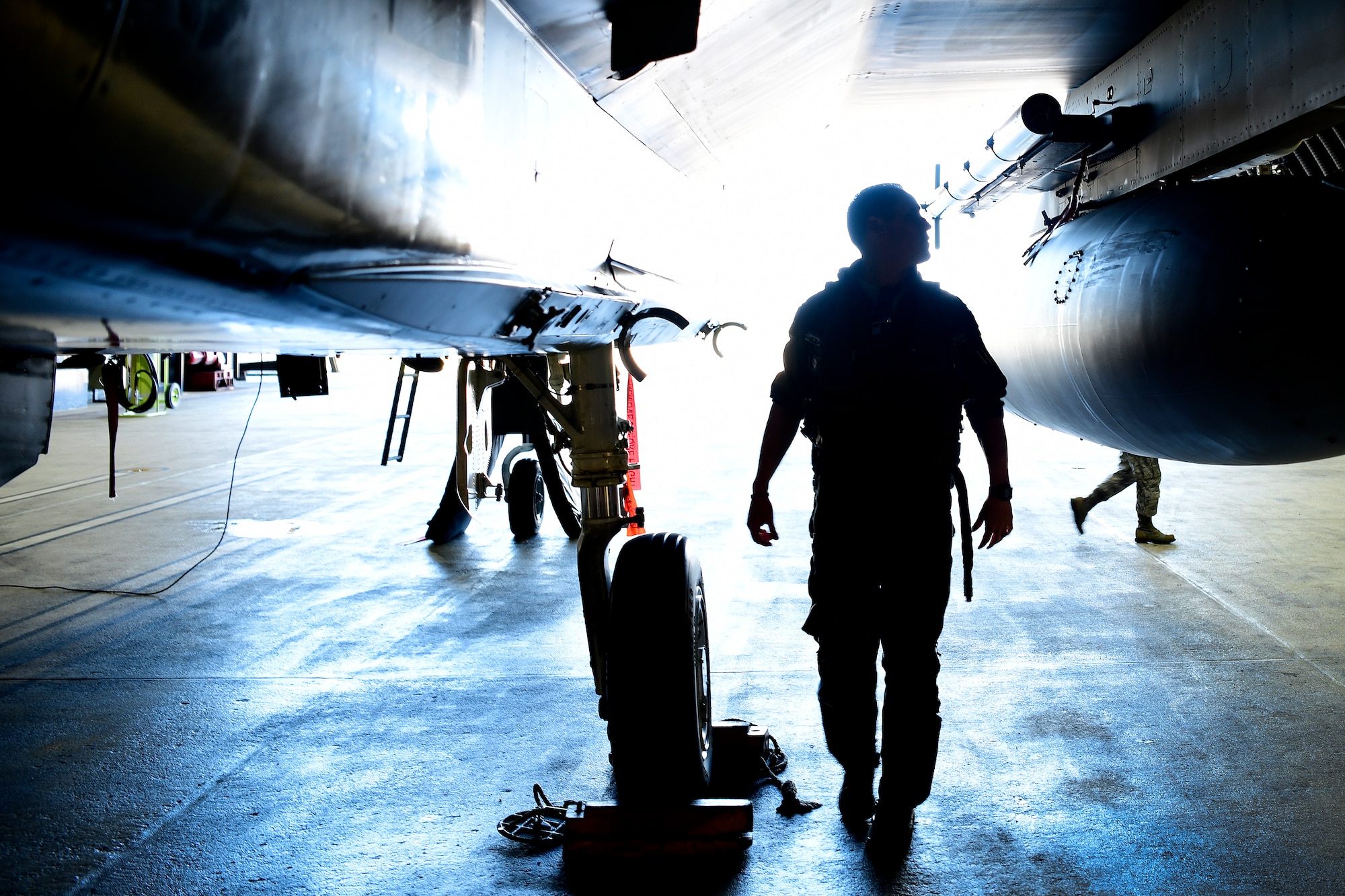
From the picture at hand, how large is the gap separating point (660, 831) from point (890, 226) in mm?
1772

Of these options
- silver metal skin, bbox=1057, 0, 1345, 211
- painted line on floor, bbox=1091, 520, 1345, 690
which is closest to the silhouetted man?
silver metal skin, bbox=1057, 0, 1345, 211

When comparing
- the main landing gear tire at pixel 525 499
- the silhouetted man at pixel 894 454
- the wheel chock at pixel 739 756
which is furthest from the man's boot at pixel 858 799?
the main landing gear tire at pixel 525 499

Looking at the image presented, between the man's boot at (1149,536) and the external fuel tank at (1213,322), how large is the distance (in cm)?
323

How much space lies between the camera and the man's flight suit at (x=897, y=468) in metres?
2.58

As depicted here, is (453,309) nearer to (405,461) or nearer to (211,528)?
(211,528)

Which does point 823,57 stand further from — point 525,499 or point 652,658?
point 525,499

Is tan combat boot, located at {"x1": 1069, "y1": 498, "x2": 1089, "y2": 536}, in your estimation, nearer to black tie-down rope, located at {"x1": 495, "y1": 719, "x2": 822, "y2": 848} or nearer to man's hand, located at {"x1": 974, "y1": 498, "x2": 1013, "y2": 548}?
man's hand, located at {"x1": 974, "y1": 498, "x2": 1013, "y2": 548}

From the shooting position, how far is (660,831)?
2529 mm

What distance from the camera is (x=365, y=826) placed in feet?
8.97

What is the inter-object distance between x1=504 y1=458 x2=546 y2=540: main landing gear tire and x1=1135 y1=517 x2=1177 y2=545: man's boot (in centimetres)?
412

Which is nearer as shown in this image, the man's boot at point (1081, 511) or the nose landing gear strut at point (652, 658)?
the nose landing gear strut at point (652, 658)

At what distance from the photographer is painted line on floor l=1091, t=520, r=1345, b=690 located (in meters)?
3.77

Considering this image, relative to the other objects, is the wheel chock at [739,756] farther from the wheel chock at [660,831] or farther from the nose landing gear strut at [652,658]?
the wheel chock at [660,831]

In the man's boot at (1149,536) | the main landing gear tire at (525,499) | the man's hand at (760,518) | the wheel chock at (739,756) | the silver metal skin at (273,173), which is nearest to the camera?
the silver metal skin at (273,173)
